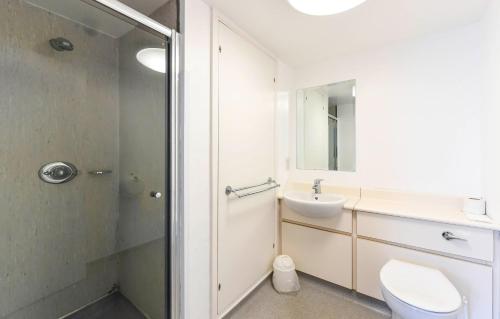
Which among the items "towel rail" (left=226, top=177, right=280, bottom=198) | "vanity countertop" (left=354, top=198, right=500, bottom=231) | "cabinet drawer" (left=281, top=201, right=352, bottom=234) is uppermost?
"towel rail" (left=226, top=177, right=280, bottom=198)

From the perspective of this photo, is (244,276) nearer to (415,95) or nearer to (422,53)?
(415,95)

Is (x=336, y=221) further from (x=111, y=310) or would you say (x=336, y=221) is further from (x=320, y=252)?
(x=111, y=310)

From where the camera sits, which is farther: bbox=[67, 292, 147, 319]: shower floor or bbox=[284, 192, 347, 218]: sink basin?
bbox=[284, 192, 347, 218]: sink basin

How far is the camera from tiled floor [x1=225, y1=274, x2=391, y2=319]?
5.18 ft

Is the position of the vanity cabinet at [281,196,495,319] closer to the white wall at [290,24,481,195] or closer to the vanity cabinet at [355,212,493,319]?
the vanity cabinet at [355,212,493,319]

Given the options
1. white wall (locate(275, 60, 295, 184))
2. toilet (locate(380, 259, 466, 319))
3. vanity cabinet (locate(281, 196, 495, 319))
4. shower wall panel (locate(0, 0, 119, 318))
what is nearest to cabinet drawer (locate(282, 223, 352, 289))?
vanity cabinet (locate(281, 196, 495, 319))

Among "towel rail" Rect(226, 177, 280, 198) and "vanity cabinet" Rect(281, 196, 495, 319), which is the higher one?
"towel rail" Rect(226, 177, 280, 198)

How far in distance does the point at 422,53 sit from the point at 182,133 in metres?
2.01

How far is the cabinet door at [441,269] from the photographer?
129 cm

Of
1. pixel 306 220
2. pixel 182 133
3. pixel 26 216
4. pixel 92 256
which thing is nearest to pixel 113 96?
pixel 182 133

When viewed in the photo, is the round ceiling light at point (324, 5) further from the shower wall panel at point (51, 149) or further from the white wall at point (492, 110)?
the shower wall panel at point (51, 149)

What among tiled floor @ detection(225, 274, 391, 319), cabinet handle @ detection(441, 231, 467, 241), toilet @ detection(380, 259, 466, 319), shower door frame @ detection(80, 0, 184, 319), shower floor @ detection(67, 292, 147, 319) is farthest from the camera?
tiled floor @ detection(225, 274, 391, 319)

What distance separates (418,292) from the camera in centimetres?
124

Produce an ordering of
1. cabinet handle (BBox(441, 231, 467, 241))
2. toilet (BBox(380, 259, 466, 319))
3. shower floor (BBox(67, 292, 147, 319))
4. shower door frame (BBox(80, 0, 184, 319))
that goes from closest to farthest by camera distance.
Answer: toilet (BBox(380, 259, 466, 319))
shower door frame (BBox(80, 0, 184, 319))
cabinet handle (BBox(441, 231, 467, 241))
shower floor (BBox(67, 292, 147, 319))
